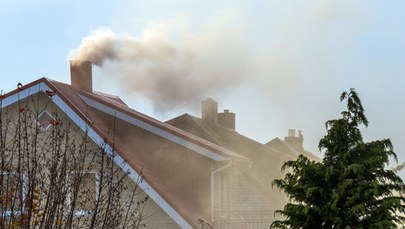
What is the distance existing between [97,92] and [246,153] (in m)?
12.3

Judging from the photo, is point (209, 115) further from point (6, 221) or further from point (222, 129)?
point (6, 221)

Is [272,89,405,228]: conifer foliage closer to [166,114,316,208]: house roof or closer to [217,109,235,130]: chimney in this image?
[166,114,316,208]: house roof

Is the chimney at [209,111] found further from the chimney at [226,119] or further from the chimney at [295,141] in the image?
the chimney at [295,141]

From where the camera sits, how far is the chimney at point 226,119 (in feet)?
125

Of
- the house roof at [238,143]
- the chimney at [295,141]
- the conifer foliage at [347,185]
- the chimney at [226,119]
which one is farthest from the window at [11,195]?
the chimney at [295,141]

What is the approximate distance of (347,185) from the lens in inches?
471

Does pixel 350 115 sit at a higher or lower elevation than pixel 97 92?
lower

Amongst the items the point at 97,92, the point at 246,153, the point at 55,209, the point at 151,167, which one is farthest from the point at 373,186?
the point at 246,153

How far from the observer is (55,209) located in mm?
9820

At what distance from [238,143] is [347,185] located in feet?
76.6

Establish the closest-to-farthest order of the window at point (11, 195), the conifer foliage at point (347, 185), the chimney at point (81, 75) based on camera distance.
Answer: the window at point (11, 195), the conifer foliage at point (347, 185), the chimney at point (81, 75)

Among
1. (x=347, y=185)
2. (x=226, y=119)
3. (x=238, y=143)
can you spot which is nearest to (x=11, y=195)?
(x=347, y=185)

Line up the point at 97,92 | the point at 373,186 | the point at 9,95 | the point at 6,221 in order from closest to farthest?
the point at 6,221, the point at 373,186, the point at 9,95, the point at 97,92

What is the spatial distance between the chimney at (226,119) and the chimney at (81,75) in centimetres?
1562
